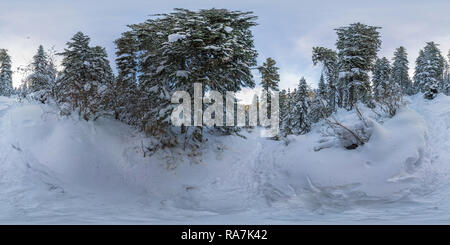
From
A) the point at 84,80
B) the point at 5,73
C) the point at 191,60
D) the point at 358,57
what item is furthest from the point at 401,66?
the point at 5,73

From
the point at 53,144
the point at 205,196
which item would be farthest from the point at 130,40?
the point at 205,196

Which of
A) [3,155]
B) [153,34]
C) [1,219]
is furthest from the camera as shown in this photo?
[153,34]

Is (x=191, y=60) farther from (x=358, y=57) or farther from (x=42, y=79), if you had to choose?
(x=358, y=57)

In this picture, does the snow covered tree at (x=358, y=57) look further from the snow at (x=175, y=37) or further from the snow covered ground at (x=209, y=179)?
the snow at (x=175, y=37)

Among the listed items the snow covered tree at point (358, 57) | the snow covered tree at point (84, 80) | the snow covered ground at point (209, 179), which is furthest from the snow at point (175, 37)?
the snow covered tree at point (358, 57)

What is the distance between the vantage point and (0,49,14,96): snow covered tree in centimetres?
4319

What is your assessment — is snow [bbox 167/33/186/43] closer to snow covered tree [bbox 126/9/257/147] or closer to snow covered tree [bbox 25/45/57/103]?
snow covered tree [bbox 126/9/257/147]

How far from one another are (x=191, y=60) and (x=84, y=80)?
771cm

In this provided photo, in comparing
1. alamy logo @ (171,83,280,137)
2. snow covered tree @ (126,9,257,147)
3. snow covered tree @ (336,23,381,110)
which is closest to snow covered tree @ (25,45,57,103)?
snow covered tree @ (126,9,257,147)

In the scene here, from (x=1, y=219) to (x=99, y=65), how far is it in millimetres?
15648

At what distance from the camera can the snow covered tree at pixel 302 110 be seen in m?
24.1

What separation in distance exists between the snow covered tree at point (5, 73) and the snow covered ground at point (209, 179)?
42355mm

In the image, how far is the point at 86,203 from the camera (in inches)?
291

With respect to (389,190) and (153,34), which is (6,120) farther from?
(389,190)
